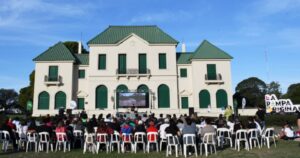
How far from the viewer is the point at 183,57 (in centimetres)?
3797

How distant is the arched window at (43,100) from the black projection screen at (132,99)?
28.6ft

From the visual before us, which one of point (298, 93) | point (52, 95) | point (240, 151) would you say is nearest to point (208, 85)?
point (52, 95)

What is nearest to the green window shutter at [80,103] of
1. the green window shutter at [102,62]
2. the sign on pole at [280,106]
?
the green window shutter at [102,62]

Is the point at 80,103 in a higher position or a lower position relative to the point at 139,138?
higher

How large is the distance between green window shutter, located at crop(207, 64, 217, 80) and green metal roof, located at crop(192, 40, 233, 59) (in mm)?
1107

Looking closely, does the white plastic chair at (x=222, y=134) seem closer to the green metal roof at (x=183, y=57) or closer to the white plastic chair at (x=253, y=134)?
the white plastic chair at (x=253, y=134)

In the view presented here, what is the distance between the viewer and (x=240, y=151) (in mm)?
11539

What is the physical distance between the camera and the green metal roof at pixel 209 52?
36.5m

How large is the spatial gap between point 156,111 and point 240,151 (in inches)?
893

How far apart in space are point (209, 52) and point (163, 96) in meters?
8.11

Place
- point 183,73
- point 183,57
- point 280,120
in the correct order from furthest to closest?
1. point 183,57
2. point 183,73
3. point 280,120

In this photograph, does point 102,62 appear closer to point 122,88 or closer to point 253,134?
point 122,88

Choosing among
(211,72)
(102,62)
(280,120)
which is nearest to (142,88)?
(102,62)

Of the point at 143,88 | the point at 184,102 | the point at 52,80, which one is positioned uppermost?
the point at 52,80
